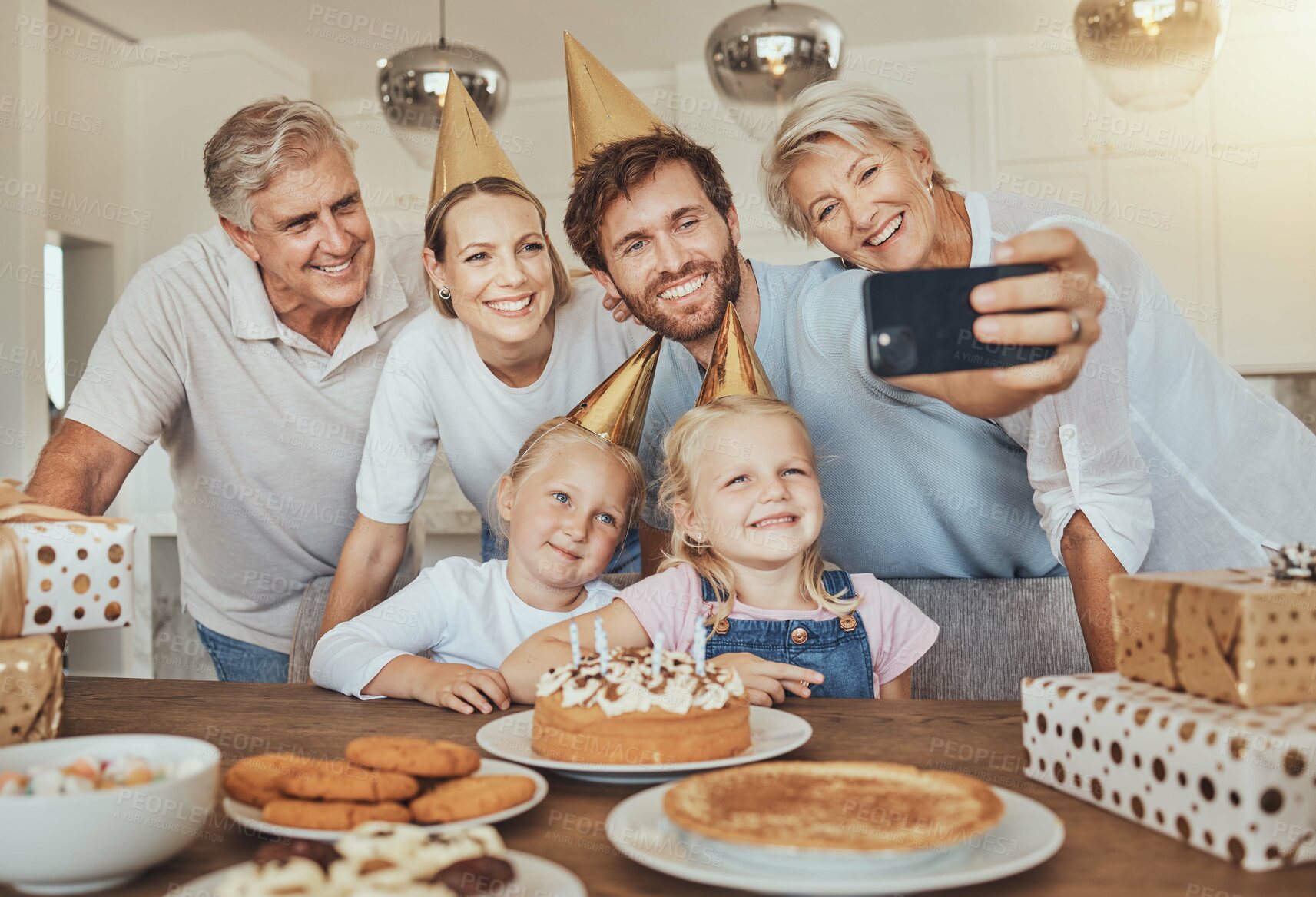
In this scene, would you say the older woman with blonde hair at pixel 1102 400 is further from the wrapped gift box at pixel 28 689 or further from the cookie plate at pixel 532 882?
the wrapped gift box at pixel 28 689

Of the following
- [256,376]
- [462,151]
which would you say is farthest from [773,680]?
[256,376]

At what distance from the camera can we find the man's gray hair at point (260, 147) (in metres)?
1.80

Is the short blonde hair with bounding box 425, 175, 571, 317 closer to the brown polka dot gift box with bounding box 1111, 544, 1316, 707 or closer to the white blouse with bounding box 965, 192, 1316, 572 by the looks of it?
the white blouse with bounding box 965, 192, 1316, 572

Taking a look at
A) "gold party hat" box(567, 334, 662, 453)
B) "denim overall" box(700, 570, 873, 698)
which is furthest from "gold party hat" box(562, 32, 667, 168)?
"denim overall" box(700, 570, 873, 698)

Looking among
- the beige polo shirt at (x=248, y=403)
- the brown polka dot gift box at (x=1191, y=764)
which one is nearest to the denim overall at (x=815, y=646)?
the brown polka dot gift box at (x=1191, y=764)

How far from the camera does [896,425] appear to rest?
164cm

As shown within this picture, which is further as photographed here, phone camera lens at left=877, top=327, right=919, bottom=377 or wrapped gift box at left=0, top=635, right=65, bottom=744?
phone camera lens at left=877, top=327, right=919, bottom=377

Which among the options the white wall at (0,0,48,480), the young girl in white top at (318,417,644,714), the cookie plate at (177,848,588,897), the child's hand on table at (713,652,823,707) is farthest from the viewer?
the white wall at (0,0,48,480)

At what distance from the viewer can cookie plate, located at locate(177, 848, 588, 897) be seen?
55 centimetres

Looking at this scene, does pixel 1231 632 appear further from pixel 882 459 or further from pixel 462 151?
pixel 462 151

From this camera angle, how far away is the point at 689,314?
1.60 meters

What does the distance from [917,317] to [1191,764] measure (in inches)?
17.0

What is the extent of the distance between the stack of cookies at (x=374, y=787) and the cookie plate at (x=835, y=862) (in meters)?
0.10

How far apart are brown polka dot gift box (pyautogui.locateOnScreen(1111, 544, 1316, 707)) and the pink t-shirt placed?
69cm
